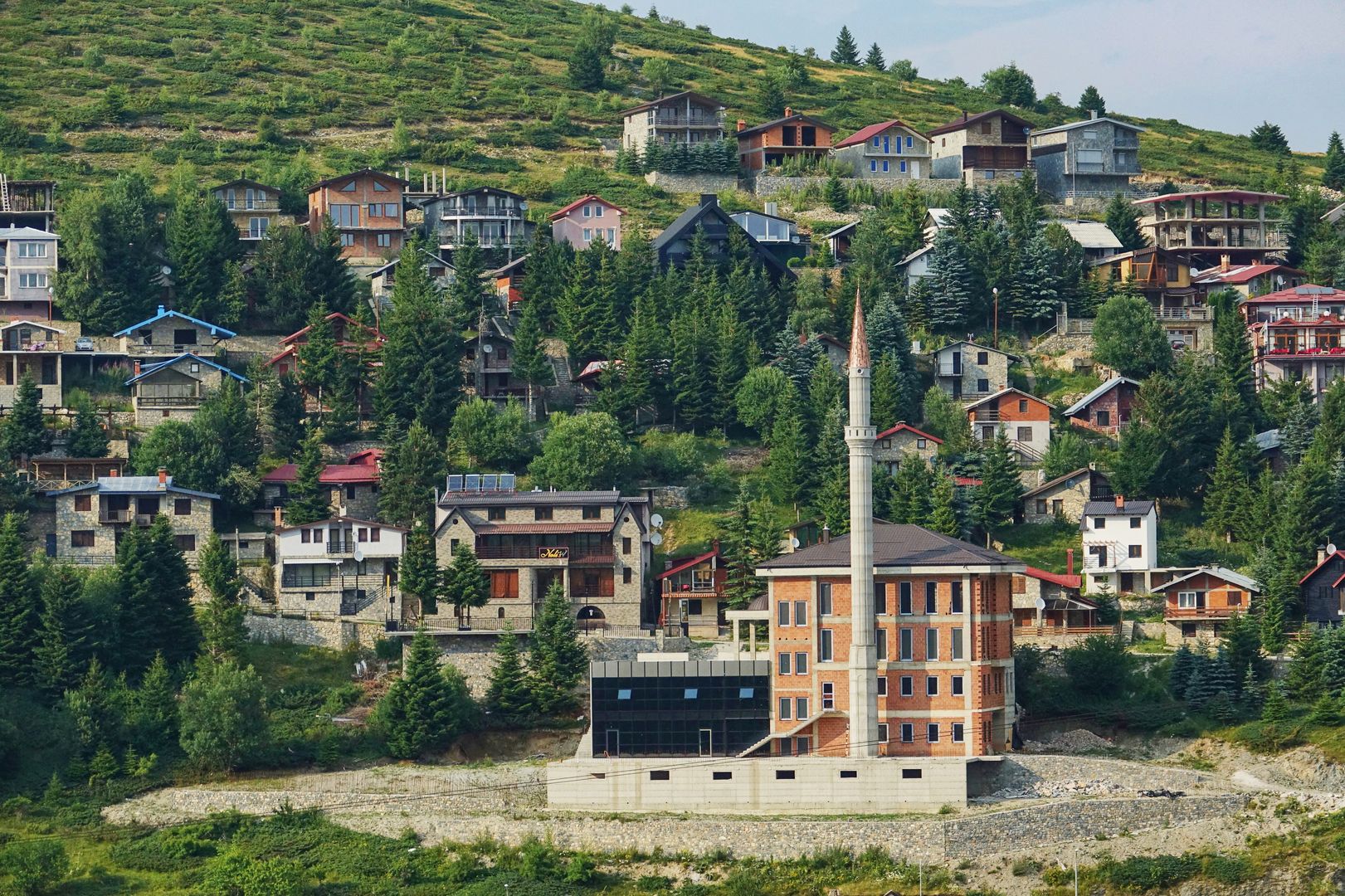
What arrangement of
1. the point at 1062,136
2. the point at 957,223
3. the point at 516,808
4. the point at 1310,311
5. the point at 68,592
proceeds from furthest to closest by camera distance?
1. the point at 1062,136
2. the point at 957,223
3. the point at 1310,311
4. the point at 68,592
5. the point at 516,808

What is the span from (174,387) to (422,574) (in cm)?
2312

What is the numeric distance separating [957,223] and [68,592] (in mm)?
58713

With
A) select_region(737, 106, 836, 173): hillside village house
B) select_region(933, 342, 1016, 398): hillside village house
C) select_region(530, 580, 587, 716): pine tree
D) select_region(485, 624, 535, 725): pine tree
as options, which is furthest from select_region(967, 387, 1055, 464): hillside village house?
select_region(737, 106, 836, 173): hillside village house

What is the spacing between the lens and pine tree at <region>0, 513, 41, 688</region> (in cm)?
9244

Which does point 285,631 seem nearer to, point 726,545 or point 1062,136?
point 726,545

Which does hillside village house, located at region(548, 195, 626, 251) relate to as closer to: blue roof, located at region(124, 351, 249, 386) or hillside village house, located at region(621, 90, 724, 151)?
hillside village house, located at region(621, 90, 724, 151)

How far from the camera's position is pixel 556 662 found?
9400 centimetres

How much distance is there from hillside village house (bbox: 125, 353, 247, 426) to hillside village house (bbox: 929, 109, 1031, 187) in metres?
51.5

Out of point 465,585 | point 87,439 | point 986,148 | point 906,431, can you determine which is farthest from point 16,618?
point 986,148

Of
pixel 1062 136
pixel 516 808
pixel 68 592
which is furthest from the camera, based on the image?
pixel 1062 136

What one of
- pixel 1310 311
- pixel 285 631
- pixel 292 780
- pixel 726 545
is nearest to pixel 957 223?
pixel 1310 311

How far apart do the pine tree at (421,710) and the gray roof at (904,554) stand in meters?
12.5

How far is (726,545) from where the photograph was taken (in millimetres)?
101562

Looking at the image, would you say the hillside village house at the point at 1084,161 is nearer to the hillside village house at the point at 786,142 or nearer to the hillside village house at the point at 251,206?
the hillside village house at the point at 786,142
